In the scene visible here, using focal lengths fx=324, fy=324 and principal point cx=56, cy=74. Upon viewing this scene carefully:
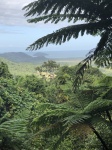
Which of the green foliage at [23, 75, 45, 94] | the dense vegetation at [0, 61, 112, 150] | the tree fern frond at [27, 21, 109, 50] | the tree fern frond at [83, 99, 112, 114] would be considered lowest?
the green foliage at [23, 75, 45, 94]

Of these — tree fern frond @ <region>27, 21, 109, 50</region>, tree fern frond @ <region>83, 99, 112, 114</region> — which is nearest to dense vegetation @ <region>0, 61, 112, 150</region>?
tree fern frond @ <region>83, 99, 112, 114</region>

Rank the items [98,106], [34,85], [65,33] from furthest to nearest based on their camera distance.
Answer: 1. [34,85]
2. [98,106]
3. [65,33]

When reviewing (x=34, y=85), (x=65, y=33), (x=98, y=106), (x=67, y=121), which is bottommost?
(x=34, y=85)

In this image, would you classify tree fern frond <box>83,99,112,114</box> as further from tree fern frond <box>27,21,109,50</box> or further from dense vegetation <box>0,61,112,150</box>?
tree fern frond <box>27,21,109,50</box>

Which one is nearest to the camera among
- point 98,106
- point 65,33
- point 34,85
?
point 65,33

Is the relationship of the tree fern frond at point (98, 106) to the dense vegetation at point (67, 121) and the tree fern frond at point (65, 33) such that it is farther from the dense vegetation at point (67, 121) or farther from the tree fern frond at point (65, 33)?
the tree fern frond at point (65, 33)

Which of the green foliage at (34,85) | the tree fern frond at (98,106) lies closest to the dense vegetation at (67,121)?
the tree fern frond at (98,106)

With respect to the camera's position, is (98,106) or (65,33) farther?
(98,106)

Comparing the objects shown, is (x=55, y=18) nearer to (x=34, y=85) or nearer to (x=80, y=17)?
(x=80, y=17)

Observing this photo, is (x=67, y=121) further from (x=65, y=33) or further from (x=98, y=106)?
(x=65, y=33)

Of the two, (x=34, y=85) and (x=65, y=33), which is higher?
(x=65, y=33)

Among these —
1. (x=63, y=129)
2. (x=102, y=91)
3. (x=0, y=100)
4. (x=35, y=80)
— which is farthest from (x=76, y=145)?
(x=35, y=80)

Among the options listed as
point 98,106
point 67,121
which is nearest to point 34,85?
point 98,106

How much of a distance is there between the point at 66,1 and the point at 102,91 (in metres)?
3.00
